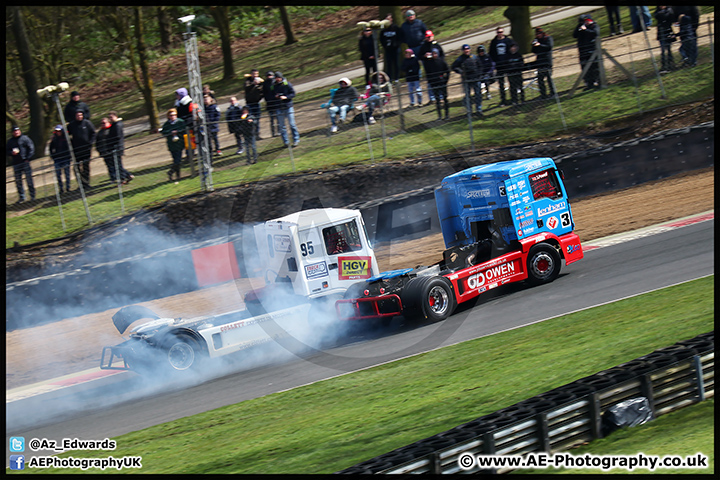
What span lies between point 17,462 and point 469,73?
15.2 metres

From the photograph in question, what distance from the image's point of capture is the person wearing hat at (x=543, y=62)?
18.6 meters

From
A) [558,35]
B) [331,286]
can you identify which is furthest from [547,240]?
[558,35]

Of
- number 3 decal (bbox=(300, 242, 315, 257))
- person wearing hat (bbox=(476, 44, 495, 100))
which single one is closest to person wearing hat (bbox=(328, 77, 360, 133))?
person wearing hat (bbox=(476, 44, 495, 100))

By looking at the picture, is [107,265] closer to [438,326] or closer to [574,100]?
[438,326]

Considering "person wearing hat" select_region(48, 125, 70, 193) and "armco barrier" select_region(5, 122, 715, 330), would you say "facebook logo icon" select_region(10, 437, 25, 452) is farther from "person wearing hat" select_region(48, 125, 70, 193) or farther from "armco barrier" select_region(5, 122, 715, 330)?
"person wearing hat" select_region(48, 125, 70, 193)

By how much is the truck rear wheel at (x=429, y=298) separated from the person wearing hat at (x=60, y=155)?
32.7 feet

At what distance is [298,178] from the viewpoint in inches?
729

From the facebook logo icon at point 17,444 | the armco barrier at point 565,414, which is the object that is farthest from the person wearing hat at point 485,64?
the facebook logo icon at point 17,444

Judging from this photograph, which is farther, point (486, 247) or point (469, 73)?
point (469, 73)

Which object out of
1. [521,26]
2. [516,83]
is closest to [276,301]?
[516,83]

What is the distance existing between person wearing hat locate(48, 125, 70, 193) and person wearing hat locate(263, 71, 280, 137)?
5.32m

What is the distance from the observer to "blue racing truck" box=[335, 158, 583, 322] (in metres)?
11.5

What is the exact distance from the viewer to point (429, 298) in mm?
11445

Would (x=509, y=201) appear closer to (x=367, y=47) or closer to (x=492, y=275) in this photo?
(x=492, y=275)
